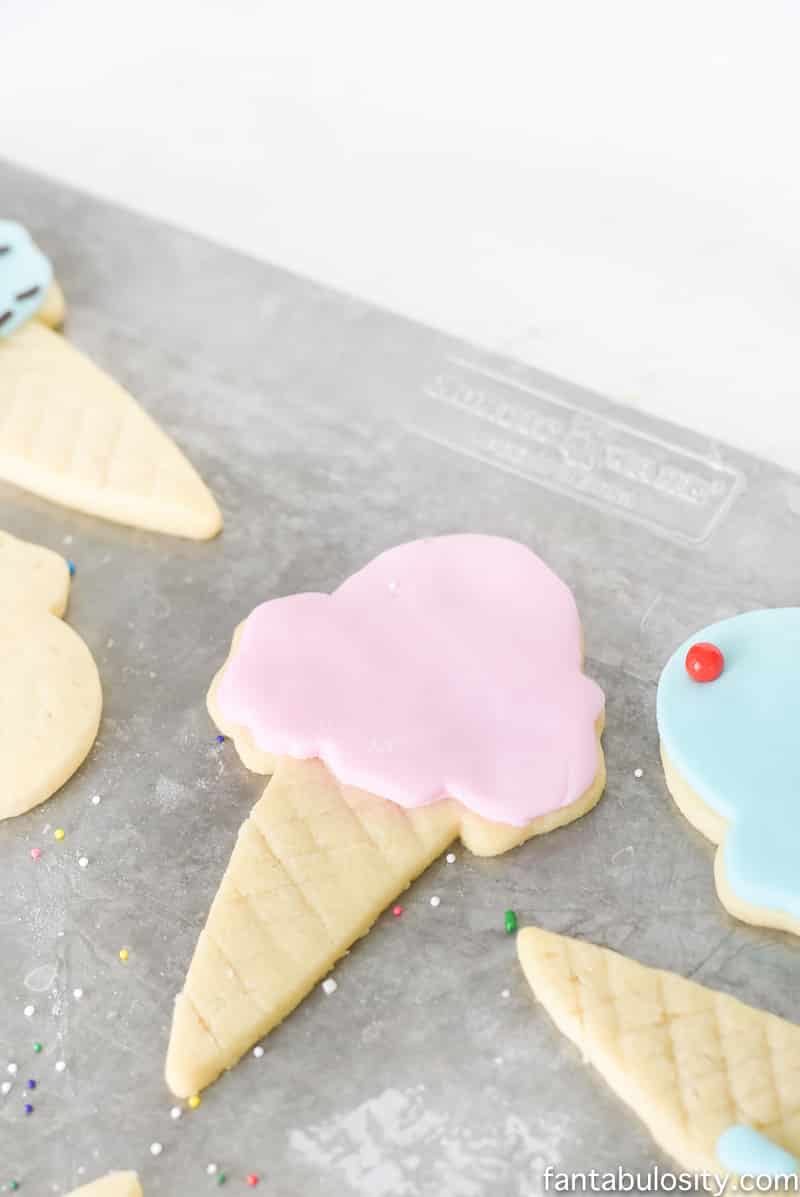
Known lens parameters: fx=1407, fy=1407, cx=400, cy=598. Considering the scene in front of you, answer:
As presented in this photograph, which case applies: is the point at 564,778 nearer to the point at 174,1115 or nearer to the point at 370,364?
the point at 174,1115

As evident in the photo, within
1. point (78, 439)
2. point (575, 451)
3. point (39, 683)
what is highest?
point (575, 451)

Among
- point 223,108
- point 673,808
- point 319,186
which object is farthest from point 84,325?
point 673,808

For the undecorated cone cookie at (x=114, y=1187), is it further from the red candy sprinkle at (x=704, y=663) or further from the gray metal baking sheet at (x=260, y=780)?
the red candy sprinkle at (x=704, y=663)

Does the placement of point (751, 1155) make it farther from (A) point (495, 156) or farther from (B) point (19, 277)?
(A) point (495, 156)

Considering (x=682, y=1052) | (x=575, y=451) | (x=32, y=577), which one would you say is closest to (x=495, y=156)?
(x=575, y=451)

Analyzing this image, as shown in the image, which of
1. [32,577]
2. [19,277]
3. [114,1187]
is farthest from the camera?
[19,277]

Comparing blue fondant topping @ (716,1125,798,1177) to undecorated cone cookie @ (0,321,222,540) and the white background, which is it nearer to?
undecorated cone cookie @ (0,321,222,540)
